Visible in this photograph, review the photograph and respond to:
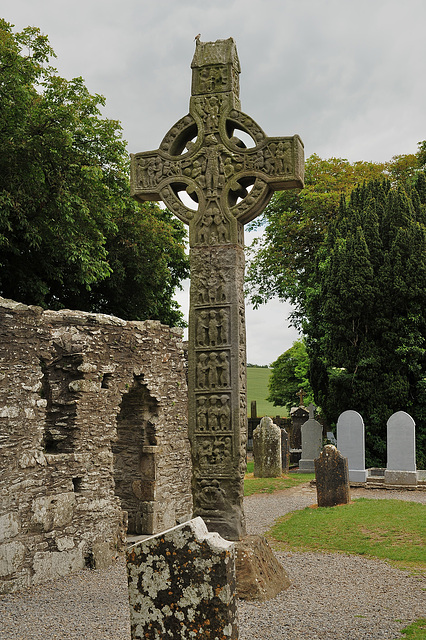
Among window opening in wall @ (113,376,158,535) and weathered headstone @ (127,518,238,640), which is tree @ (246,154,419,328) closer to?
window opening in wall @ (113,376,158,535)

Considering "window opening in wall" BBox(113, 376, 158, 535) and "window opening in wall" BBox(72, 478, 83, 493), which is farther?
"window opening in wall" BBox(113, 376, 158, 535)

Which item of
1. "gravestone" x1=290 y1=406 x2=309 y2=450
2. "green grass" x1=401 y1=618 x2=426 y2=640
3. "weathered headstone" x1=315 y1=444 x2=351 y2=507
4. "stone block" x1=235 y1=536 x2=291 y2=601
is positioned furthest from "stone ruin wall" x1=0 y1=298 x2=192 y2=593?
"gravestone" x1=290 y1=406 x2=309 y2=450

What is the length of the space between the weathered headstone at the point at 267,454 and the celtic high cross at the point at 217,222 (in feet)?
40.2

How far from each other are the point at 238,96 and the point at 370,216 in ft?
48.7

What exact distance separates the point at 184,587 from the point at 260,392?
207 ft

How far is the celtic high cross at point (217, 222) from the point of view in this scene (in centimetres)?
572

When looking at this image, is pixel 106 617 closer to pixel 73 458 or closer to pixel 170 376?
pixel 73 458

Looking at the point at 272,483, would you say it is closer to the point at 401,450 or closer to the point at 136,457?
the point at 401,450

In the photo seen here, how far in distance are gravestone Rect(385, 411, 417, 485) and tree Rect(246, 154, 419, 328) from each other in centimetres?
1010

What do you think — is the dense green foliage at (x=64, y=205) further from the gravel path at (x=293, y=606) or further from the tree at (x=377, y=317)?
the gravel path at (x=293, y=606)

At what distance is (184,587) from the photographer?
3293 millimetres

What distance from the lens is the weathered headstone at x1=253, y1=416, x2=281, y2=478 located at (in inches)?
700

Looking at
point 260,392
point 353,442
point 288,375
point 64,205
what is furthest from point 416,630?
point 260,392

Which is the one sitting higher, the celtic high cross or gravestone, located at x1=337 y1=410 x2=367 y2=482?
the celtic high cross
